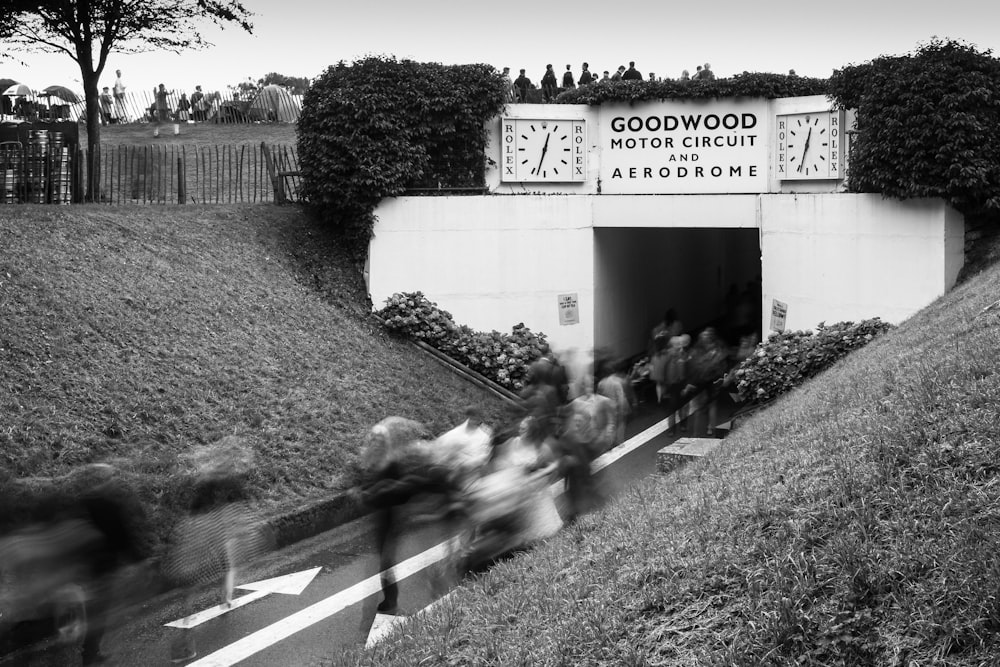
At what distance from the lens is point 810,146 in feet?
59.2

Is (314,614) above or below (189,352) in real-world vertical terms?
below

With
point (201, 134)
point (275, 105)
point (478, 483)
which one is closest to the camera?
point (478, 483)

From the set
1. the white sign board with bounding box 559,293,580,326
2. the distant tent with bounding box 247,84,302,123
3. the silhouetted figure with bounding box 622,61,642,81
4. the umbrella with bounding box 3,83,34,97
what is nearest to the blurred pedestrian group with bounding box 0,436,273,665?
the white sign board with bounding box 559,293,580,326

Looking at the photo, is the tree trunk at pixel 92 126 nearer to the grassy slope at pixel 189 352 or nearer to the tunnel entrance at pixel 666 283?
the grassy slope at pixel 189 352

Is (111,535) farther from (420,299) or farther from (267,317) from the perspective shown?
(420,299)

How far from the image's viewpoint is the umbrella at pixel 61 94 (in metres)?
34.8

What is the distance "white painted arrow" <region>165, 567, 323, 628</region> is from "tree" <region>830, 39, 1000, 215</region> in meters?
11.1

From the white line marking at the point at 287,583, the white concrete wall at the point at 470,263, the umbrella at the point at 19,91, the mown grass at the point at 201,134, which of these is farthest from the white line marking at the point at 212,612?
the umbrella at the point at 19,91

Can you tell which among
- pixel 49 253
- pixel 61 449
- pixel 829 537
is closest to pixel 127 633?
pixel 61 449

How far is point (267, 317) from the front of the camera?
16.3 m

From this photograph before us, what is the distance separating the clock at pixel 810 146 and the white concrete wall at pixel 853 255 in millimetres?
891

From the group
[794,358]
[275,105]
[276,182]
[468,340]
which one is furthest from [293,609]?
[275,105]

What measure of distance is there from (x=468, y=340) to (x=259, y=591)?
889 centimetres

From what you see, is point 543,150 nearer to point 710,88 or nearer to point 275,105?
point 710,88
